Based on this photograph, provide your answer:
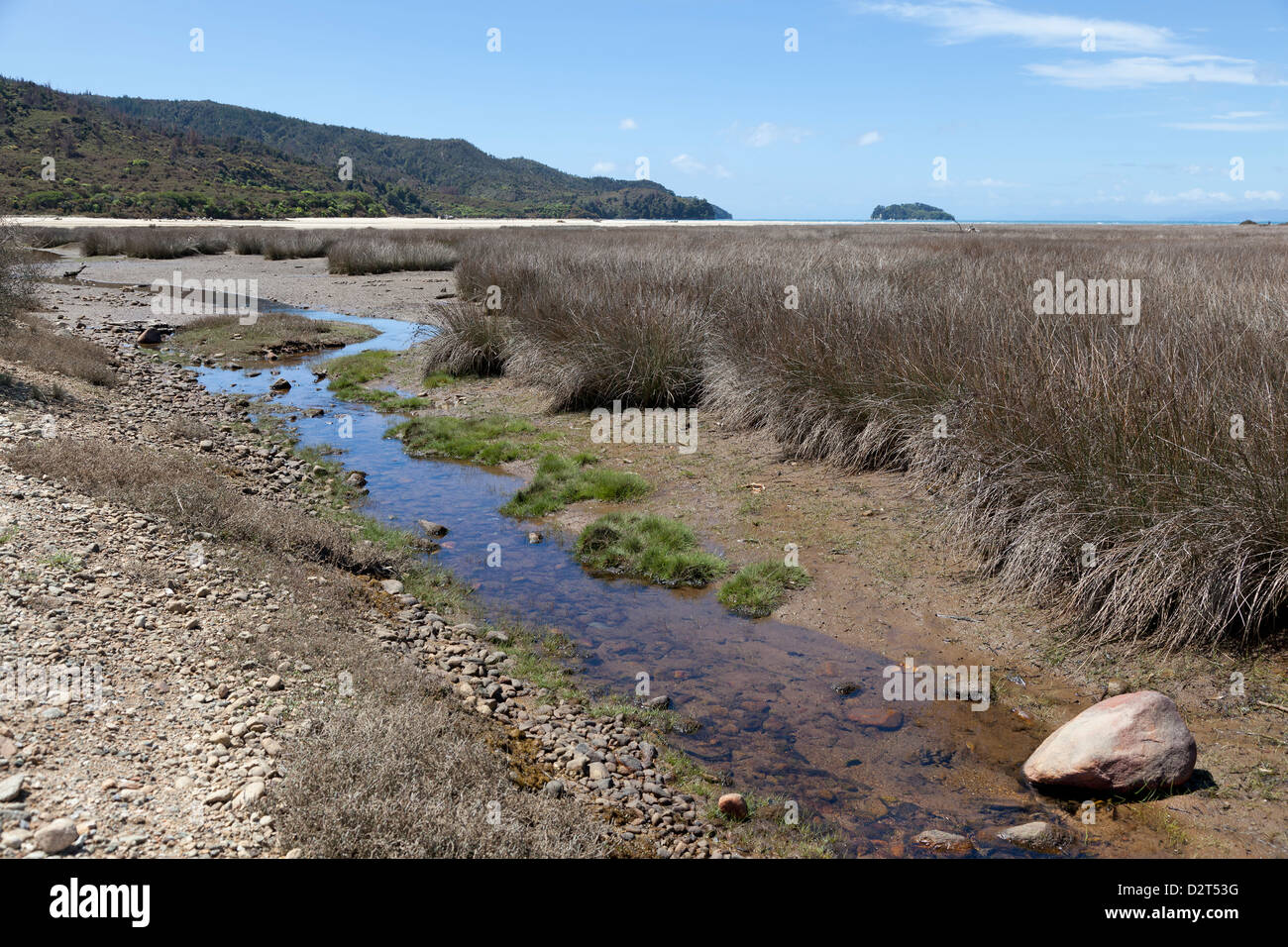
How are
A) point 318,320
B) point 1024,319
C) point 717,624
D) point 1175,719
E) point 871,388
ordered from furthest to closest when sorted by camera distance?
point 318,320 < point 871,388 < point 1024,319 < point 717,624 < point 1175,719

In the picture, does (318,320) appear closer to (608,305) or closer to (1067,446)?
(608,305)

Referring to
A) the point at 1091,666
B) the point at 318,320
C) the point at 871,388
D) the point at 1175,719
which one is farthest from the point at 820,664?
the point at 318,320

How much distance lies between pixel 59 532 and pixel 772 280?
10435 mm

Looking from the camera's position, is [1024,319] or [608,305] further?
[608,305]

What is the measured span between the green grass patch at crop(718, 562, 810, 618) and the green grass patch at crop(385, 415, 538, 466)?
463 centimetres

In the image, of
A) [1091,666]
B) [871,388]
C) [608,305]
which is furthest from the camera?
[608,305]

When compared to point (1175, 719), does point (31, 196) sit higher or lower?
higher

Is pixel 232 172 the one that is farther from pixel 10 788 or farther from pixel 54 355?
pixel 10 788

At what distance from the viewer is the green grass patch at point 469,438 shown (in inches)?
416

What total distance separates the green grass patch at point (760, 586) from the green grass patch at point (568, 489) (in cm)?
238

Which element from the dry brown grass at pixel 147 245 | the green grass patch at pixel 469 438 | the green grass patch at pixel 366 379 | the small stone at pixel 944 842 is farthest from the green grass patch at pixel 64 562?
the dry brown grass at pixel 147 245

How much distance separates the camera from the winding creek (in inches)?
158

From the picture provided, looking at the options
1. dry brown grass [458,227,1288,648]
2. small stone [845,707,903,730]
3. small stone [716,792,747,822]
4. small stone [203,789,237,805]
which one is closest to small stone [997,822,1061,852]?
small stone [845,707,903,730]
